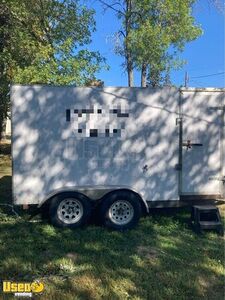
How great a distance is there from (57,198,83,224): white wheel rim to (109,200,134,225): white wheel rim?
0.59 m

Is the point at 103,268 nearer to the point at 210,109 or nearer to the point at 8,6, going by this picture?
the point at 210,109

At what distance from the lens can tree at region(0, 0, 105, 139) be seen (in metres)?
14.1

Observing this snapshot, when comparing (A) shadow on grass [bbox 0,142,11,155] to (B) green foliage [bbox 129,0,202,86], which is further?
(A) shadow on grass [bbox 0,142,11,155]

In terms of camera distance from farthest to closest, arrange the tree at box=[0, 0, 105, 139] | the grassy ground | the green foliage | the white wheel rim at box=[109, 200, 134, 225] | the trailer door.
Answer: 1. the green foliage
2. the tree at box=[0, 0, 105, 139]
3. the trailer door
4. the white wheel rim at box=[109, 200, 134, 225]
5. the grassy ground

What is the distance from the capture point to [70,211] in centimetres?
767

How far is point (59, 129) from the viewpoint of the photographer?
25.5ft

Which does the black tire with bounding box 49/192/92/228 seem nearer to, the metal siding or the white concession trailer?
the white concession trailer

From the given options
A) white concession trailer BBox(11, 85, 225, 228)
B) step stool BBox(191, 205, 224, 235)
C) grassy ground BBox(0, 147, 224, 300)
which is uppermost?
white concession trailer BBox(11, 85, 225, 228)

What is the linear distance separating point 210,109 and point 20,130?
144 inches

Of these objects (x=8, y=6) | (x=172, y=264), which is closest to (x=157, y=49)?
(x=8, y=6)

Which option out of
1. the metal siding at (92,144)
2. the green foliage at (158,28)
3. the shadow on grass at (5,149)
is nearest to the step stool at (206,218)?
the metal siding at (92,144)

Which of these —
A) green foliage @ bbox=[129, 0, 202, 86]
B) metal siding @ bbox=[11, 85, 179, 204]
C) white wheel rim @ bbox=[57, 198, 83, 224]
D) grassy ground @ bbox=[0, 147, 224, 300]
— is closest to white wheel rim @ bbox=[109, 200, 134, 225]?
grassy ground @ bbox=[0, 147, 224, 300]

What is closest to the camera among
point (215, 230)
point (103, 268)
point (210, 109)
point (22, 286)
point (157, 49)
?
point (22, 286)

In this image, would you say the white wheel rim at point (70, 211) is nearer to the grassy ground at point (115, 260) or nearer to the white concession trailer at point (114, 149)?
the white concession trailer at point (114, 149)
